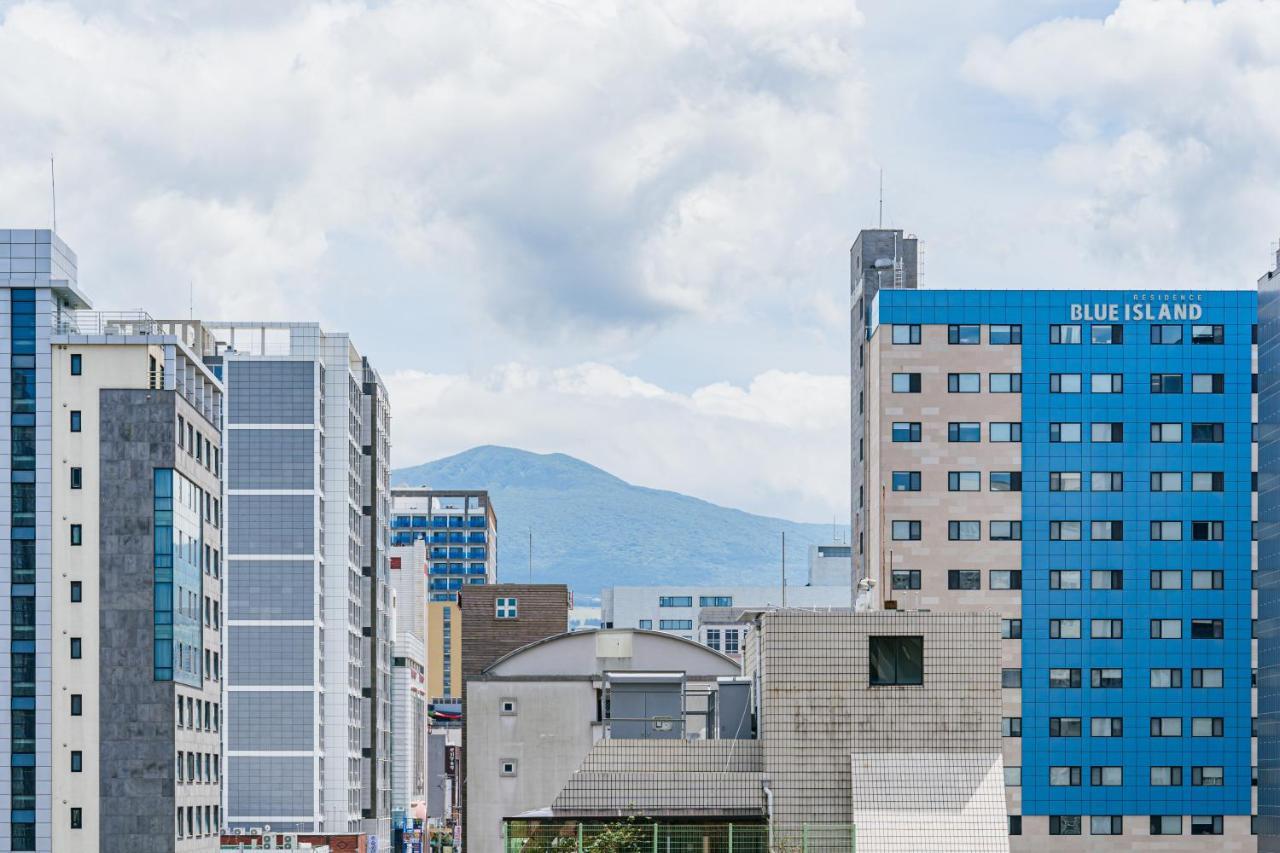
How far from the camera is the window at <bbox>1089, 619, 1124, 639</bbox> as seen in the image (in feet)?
474

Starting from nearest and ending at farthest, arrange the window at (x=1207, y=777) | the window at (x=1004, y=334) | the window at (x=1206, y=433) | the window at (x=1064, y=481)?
the window at (x=1207, y=777)
the window at (x=1004, y=334)
the window at (x=1064, y=481)
the window at (x=1206, y=433)

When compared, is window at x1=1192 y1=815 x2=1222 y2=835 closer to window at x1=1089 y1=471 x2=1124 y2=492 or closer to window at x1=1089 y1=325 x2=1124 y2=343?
window at x1=1089 y1=471 x2=1124 y2=492

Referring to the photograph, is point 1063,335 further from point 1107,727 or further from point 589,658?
point 589,658

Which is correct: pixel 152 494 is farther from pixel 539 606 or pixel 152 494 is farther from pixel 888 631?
pixel 888 631

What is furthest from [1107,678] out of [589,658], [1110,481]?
[589,658]

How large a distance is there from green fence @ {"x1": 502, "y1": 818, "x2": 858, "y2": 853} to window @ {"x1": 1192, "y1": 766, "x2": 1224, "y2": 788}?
87.0 metres

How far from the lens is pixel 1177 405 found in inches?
5753

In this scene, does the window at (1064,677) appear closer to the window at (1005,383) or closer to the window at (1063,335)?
the window at (1005,383)

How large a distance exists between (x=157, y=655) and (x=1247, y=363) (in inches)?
3014

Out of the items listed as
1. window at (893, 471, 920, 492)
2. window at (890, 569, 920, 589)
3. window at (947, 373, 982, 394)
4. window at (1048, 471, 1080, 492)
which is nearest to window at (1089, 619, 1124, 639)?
Result: window at (1048, 471, 1080, 492)

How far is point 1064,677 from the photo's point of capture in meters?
144

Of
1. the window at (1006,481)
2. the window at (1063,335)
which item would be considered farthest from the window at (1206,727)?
the window at (1063,335)

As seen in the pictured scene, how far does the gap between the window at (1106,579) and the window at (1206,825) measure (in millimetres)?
16661

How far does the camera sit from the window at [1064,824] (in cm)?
14212
